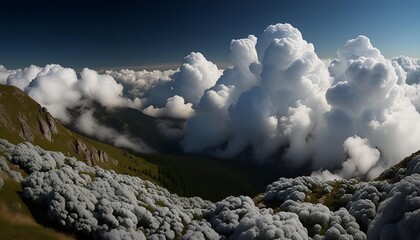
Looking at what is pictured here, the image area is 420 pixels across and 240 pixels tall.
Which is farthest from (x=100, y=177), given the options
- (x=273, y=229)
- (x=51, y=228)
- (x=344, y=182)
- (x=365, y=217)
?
(x=344, y=182)

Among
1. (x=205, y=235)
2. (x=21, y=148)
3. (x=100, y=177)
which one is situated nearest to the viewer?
(x=205, y=235)

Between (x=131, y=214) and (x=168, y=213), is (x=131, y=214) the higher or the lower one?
the lower one

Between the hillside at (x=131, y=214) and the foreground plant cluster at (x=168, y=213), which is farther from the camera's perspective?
the foreground plant cluster at (x=168, y=213)

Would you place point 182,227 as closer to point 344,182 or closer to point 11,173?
point 11,173

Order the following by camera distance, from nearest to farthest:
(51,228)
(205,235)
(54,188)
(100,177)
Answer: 1. (51,228)
2. (54,188)
3. (205,235)
4. (100,177)

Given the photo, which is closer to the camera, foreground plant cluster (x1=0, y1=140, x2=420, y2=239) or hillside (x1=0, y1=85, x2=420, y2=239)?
hillside (x1=0, y1=85, x2=420, y2=239)

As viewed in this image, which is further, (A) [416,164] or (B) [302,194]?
(B) [302,194]

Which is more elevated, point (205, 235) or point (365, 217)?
point (365, 217)

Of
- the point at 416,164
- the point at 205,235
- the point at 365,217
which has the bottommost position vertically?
the point at 205,235

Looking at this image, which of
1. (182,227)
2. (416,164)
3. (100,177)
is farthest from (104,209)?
(416,164)

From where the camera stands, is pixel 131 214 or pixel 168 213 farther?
pixel 168 213
